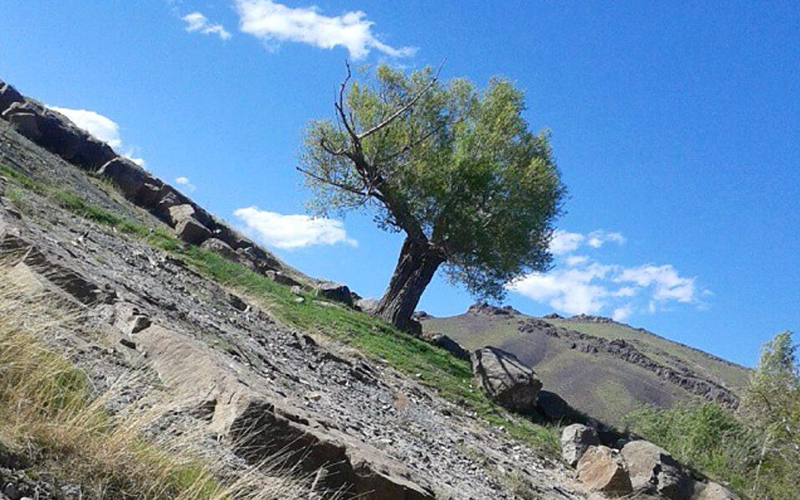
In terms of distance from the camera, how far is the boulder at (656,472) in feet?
40.3

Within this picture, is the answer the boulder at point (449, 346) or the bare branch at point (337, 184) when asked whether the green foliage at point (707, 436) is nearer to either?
the boulder at point (449, 346)

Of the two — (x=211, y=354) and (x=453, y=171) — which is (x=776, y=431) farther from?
(x=211, y=354)

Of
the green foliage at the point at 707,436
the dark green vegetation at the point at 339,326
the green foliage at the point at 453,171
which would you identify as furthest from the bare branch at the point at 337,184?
the green foliage at the point at 707,436

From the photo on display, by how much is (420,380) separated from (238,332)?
5667 mm

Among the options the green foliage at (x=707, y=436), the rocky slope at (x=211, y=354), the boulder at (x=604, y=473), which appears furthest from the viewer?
the green foliage at (x=707, y=436)

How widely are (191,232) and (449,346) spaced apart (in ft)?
26.2

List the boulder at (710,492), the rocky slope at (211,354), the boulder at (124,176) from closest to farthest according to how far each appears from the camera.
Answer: the rocky slope at (211,354) < the boulder at (710,492) < the boulder at (124,176)

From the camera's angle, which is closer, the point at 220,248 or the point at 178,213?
the point at 220,248

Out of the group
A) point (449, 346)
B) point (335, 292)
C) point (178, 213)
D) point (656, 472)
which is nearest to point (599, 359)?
point (449, 346)

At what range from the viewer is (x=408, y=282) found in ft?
72.1

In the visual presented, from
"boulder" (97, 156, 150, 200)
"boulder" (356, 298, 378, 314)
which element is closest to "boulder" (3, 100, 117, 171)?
"boulder" (97, 156, 150, 200)

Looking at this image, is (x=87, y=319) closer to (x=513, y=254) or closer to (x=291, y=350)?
(x=291, y=350)

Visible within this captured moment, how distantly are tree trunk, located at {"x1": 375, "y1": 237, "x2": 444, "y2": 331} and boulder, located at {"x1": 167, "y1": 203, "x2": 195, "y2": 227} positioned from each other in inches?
244

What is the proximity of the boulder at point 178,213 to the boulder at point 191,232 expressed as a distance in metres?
1.04
